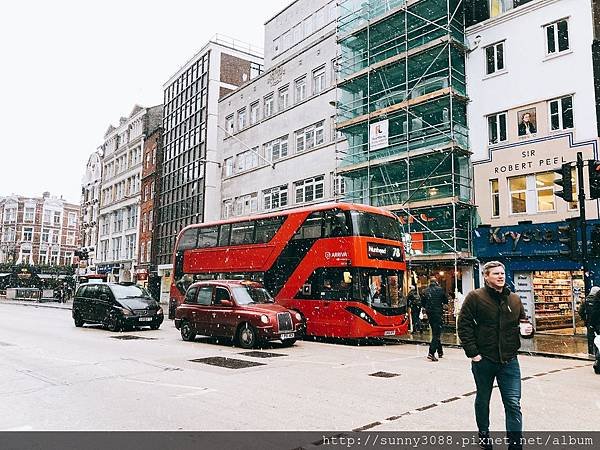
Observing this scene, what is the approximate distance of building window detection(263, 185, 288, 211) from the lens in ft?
108

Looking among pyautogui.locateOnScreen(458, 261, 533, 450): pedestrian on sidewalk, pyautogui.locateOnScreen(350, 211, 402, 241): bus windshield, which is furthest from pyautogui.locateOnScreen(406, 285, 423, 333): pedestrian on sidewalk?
pyautogui.locateOnScreen(458, 261, 533, 450): pedestrian on sidewalk

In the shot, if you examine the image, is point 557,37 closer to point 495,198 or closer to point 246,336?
point 495,198

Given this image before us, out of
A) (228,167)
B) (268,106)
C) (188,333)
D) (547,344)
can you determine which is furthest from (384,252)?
(228,167)

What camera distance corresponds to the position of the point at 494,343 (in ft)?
16.8

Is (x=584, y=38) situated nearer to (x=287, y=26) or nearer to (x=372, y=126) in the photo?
(x=372, y=126)

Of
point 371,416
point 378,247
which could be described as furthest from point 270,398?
point 378,247

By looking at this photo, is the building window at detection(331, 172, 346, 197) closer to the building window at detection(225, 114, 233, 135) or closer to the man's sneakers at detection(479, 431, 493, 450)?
the building window at detection(225, 114, 233, 135)

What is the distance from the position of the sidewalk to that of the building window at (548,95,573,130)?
8070 mm

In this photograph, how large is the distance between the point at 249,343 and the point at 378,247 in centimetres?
548

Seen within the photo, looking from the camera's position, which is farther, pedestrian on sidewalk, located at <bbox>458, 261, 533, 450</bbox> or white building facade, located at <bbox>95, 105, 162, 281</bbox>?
white building facade, located at <bbox>95, 105, 162, 281</bbox>

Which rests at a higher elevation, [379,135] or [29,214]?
[29,214]

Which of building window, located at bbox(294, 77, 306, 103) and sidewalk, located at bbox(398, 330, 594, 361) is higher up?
building window, located at bbox(294, 77, 306, 103)

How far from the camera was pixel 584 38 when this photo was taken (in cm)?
1977

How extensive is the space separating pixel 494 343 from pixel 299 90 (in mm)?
30052
